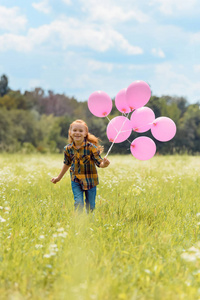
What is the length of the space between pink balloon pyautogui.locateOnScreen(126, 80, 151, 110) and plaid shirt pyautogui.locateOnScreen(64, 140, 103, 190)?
1112 mm

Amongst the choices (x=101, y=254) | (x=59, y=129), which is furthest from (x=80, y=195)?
(x=59, y=129)

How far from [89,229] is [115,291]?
137 cm

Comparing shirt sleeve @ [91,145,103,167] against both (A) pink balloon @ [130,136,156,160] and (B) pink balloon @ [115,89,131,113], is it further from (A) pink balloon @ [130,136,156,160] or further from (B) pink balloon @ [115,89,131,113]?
(B) pink balloon @ [115,89,131,113]

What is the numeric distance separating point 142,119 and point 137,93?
19.1 inches

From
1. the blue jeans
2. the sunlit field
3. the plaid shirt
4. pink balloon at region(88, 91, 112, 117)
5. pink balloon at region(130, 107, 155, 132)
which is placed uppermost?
pink balloon at region(88, 91, 112, 117)

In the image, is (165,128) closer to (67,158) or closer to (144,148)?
(144,148)

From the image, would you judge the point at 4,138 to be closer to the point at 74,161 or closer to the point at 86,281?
the point at 74,161

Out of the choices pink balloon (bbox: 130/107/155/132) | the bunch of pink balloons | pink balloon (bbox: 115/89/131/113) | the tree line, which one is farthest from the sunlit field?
the tree line

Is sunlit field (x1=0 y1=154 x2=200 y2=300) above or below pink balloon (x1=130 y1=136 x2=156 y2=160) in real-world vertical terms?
below

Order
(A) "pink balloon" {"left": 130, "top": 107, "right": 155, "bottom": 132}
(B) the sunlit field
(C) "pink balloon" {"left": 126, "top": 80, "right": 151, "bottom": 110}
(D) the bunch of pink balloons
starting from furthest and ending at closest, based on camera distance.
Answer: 1. (A) "pink balloon" {"left": 130, "top": 107, "right": 155, "bottom": 132}
2. (D) the bunch of pink balloons
3. (C) "pink balloon" {"left": 126, "top": 80, "right": 151, "bottom": 110}
4. (B) the sunlit field

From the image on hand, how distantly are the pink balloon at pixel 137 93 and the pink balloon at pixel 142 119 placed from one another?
182 millimetres

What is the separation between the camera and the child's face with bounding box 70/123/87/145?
4.60m

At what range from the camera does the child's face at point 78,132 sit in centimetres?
460

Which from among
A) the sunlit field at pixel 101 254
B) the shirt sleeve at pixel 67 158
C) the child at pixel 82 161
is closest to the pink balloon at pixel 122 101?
the child at pixel 82 161
